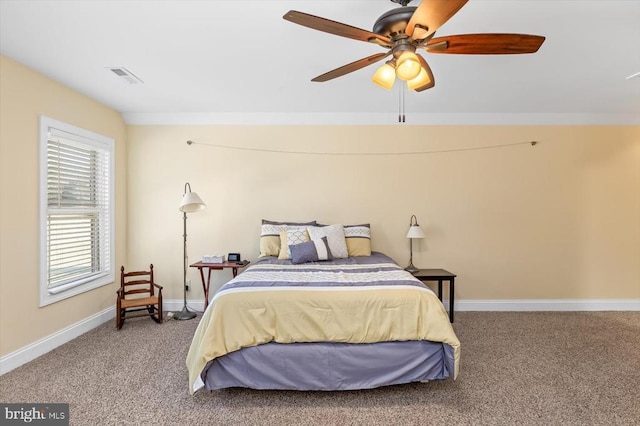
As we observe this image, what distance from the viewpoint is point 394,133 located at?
4094 millimetres

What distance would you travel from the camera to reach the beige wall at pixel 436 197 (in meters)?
4.07

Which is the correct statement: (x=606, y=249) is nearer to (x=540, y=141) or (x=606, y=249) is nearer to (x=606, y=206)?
(x=606, y=206)

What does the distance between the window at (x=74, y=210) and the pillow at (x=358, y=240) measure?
9.43 feet

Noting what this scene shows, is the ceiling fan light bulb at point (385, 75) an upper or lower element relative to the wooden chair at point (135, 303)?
upper

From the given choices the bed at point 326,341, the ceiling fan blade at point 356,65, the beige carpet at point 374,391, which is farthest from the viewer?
the bed at point 326,341

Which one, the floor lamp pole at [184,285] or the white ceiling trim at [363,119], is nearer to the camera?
the floor lamp pole at [184,285]

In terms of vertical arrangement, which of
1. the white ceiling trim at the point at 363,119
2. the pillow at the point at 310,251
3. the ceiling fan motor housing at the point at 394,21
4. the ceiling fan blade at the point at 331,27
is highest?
the white ceiling trim at the point at 363,119

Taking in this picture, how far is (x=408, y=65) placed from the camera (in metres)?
1.67

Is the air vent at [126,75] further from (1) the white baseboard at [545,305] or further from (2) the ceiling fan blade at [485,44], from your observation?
(1) the white baseboard at [545,305]

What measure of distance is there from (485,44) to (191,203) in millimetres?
3135

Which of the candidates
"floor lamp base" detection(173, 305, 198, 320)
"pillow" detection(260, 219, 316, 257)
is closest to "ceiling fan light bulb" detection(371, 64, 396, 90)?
"pillow" detection(260, 219, 316, 257)

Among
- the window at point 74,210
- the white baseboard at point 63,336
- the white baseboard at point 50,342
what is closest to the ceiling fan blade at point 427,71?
the window at point 74,210

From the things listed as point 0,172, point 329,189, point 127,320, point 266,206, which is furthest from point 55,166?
point 329,189

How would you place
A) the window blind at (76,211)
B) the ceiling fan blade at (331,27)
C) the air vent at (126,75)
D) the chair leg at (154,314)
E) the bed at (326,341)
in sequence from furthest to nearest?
the chair leg at (154,314) → the window blind at (76,211) → the air vent at (126,75) → the bed at (326,341) → the ceiling fan blade at (331,27)
